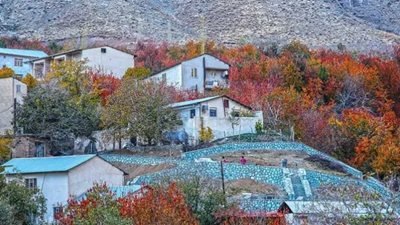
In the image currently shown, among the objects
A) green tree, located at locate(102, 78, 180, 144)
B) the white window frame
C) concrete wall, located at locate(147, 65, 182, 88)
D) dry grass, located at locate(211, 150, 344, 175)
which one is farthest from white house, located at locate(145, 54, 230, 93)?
dry grass, located at locate(211, 150, 344, 175)

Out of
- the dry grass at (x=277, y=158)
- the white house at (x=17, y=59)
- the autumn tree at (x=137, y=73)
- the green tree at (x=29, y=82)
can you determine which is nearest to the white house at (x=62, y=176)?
the dry grass at (x=277, y=158)

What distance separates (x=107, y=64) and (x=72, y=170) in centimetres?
2860

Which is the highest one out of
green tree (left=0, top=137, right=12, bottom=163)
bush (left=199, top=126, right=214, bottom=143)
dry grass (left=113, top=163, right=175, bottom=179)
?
bush (left=199, top=126, right=214, bottom=143)

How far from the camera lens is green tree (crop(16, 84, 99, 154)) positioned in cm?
4847

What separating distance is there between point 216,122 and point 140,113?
5.12 m

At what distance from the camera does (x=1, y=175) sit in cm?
3353

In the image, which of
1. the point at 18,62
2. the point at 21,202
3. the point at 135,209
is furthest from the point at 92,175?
the point at 18,62

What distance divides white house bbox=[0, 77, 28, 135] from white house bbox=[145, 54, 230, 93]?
514 inches

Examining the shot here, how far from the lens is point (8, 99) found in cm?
4981

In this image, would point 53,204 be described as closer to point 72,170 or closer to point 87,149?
point 72,170

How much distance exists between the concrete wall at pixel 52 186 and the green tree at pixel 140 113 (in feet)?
34.9

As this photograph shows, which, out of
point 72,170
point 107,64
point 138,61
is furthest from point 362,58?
point 72,170

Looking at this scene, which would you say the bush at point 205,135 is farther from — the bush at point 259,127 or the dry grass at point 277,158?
Result: the dry grass at point 277,158

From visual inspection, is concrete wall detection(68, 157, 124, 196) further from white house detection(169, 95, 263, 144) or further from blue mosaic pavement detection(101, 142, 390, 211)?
white house detection(169, 95, 263, 144)
